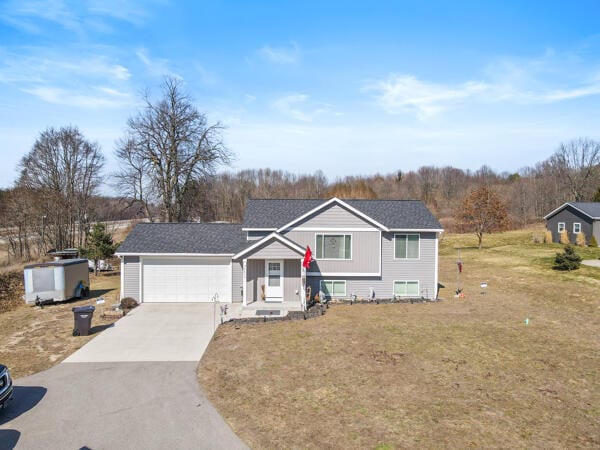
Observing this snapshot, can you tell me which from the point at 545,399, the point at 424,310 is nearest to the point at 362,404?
the point at 545,399

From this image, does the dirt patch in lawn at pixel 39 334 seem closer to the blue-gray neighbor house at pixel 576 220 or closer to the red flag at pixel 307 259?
the red flag at pixel 307 259

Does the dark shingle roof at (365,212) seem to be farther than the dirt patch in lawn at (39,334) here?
Yes

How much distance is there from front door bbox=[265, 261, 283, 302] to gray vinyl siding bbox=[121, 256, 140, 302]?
698cm

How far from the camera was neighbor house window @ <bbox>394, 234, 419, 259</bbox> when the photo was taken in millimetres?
21859

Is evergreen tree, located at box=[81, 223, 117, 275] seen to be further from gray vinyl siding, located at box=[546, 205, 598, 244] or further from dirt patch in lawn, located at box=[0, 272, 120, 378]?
gray vinyl siding, located at box=[546, 205, 598, 244]

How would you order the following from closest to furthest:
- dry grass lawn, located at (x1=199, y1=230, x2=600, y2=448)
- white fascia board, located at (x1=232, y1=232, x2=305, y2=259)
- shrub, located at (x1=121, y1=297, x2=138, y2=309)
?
1. dry grass lawn, located at (x1=199, y1=230, x2=600, y2=448)
2. white fascia board, located at (x1=232, y1=232, x2=305, y2=259)
3. shrub, located at (x1=121, y1=297, x2=138, y2=309)

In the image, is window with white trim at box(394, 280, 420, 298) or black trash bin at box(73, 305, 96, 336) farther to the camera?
window with white trim at box(394, 280, 420, 298)

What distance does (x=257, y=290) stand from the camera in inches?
823

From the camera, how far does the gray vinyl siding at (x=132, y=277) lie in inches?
840

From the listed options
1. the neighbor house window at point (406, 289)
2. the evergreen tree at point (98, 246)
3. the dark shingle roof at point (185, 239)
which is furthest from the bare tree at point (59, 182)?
the neighbor house window at point (406, 289)

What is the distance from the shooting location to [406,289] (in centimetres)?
2214

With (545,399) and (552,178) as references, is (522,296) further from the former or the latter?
(552,178)

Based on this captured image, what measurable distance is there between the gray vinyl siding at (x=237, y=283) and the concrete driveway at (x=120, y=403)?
5998 mm

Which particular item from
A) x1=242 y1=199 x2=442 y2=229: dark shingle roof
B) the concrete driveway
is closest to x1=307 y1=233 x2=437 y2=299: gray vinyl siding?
x1=242 y1=199 x2=442 y2=229: dark shingle roof
